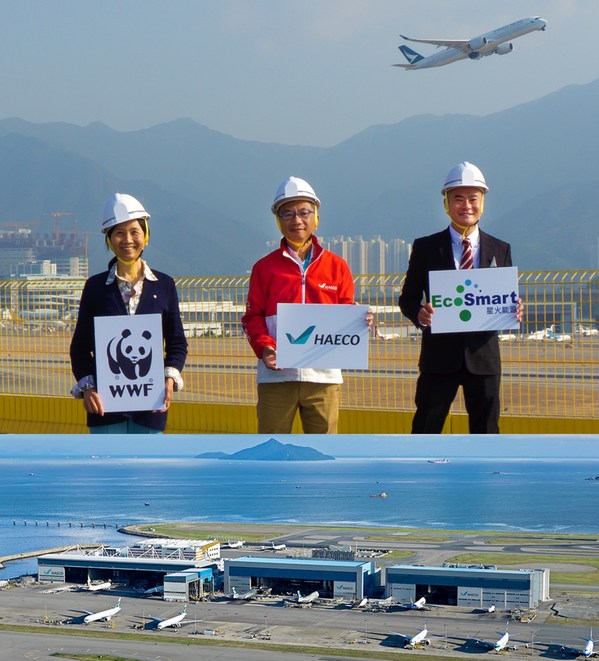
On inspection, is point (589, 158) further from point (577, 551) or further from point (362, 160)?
point (577, 551)

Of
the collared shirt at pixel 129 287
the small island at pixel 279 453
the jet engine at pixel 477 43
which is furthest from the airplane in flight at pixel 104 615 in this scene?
the jet engine at pixel 477 43

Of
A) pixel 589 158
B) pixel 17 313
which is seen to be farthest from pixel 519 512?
pixel 589 158

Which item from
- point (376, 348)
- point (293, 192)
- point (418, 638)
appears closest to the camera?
point (418, 638)

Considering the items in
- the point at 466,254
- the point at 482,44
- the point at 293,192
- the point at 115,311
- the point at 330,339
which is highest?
the point at 482,44

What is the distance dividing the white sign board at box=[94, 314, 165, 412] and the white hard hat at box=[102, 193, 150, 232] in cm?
47

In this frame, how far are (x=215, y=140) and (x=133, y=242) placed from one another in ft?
420

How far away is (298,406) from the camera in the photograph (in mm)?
→ 5852

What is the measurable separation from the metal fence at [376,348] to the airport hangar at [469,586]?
126 inches

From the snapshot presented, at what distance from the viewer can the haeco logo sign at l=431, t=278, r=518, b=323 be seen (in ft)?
18.9

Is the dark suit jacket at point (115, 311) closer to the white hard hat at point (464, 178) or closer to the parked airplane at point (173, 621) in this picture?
the parked airplane at point (173, 621)

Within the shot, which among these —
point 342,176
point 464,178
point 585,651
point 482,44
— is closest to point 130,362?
point 464,178

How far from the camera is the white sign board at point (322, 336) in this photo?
5.65m

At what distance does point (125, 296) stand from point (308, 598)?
1745mm

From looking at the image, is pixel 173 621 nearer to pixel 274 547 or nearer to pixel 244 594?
pixel 244 594
